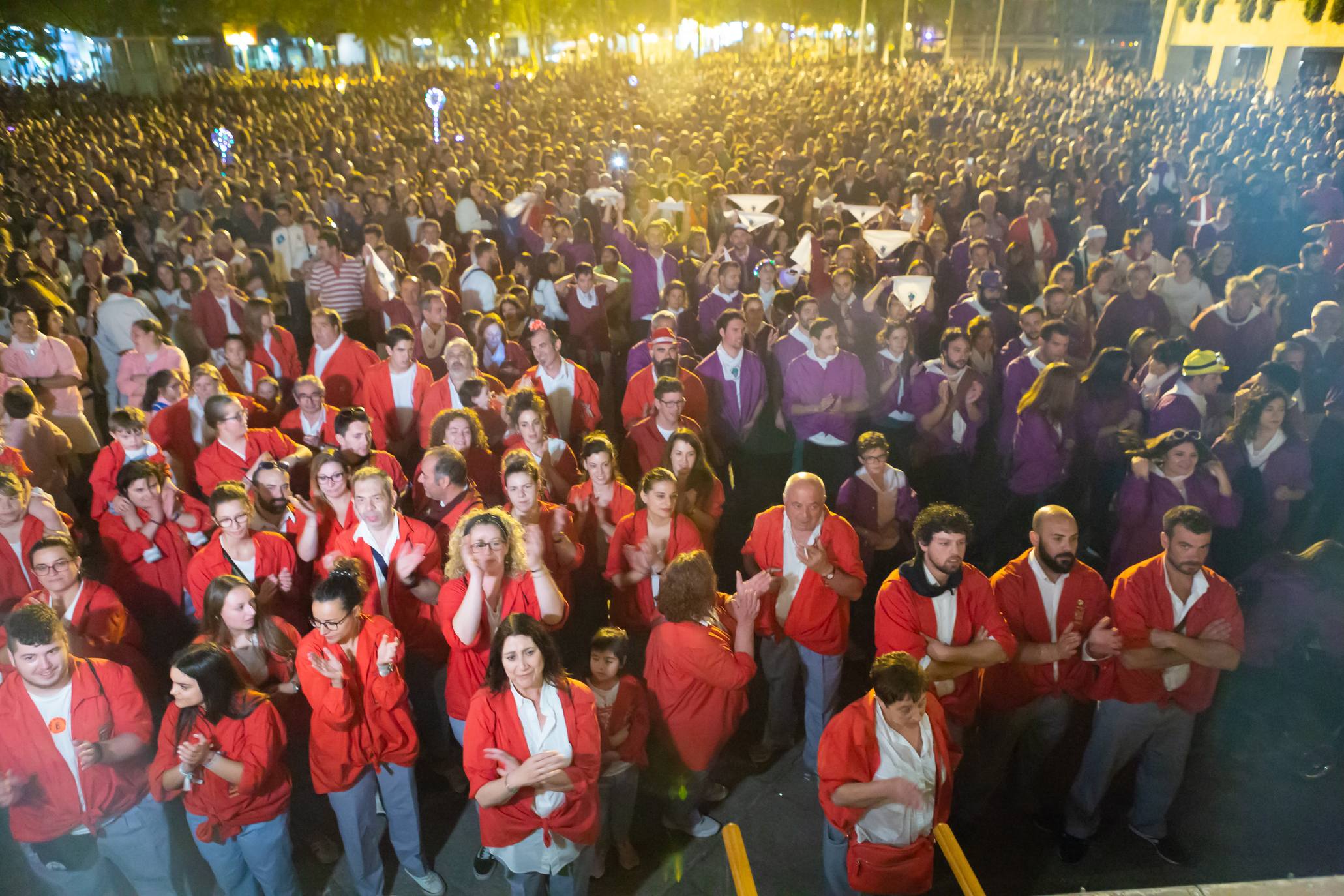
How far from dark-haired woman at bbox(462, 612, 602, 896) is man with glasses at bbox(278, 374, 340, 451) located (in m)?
3.03

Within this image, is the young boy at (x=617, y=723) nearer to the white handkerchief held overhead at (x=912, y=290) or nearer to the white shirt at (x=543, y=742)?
the white shirt at (x=543, y=742)

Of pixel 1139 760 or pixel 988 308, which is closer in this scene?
pixel 1139 760

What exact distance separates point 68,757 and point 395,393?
11.2 ft

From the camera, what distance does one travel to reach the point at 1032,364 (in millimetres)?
6422

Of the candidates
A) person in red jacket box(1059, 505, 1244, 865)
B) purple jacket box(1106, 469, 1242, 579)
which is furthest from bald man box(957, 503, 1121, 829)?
purple jacket box(1106, 469, 1242, 579)

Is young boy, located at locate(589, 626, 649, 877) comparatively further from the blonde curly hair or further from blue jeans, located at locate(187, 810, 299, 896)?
blue jeans, located at locate(187, 810, 299, 896)

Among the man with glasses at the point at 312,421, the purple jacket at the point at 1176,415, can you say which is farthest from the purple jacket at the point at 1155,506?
the man with glasses at the point at 312,421

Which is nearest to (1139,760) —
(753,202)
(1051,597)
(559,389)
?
(1051,597)

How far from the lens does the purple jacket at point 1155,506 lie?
190 inches

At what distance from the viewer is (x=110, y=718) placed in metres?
3.43

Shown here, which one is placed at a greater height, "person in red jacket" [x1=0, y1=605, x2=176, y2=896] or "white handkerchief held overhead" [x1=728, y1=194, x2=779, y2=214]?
"white handkerchief held overhead" [x1=728, y1=194, x2=779, y2=214]

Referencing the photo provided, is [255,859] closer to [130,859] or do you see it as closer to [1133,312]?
[130,859]

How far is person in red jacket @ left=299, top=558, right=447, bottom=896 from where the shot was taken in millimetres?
3461

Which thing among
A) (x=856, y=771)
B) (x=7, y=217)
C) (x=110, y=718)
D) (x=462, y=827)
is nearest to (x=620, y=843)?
(x=462, y=827)
